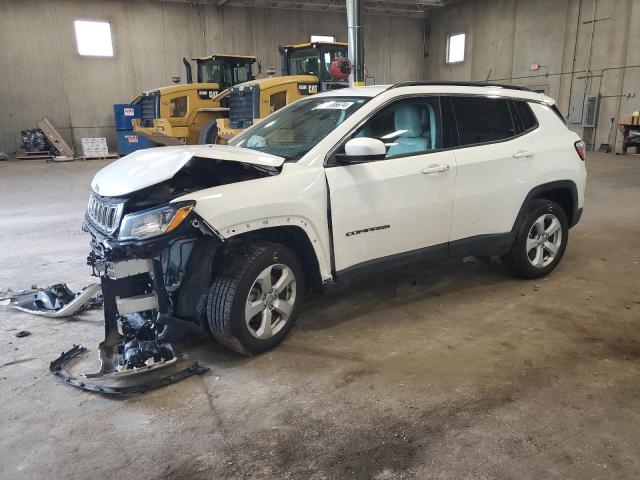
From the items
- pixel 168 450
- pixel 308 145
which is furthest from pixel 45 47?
pixel 168 450

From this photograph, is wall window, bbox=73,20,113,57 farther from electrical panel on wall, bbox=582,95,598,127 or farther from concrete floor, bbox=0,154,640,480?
electrical panel on wall, bbox=582,95,598,127

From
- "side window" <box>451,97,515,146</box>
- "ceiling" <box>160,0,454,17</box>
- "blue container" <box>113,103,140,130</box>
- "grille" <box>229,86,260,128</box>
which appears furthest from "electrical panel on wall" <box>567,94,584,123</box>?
"side window" <box>451,97,515,146</box>

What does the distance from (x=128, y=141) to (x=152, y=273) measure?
15687 millimetres

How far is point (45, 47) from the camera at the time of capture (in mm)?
17109

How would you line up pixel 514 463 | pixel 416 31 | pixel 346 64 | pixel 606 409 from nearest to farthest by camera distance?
pixel 514 463, pixel 606 409, pixel 346 64, pixel 416 31

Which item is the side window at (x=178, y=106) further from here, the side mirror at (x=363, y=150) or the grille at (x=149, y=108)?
the side mirror at (x=363, y=150)

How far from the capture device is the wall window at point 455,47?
73.3 feet

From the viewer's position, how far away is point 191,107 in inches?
545

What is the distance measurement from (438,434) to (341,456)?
0.51 metres

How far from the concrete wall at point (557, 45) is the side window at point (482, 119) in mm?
14530

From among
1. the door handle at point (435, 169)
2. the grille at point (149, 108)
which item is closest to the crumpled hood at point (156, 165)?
the door handle at point (435, 169)

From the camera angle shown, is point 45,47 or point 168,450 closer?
point 168,450

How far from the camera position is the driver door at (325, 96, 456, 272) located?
3396mm

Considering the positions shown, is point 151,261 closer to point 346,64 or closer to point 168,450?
point 168,450
